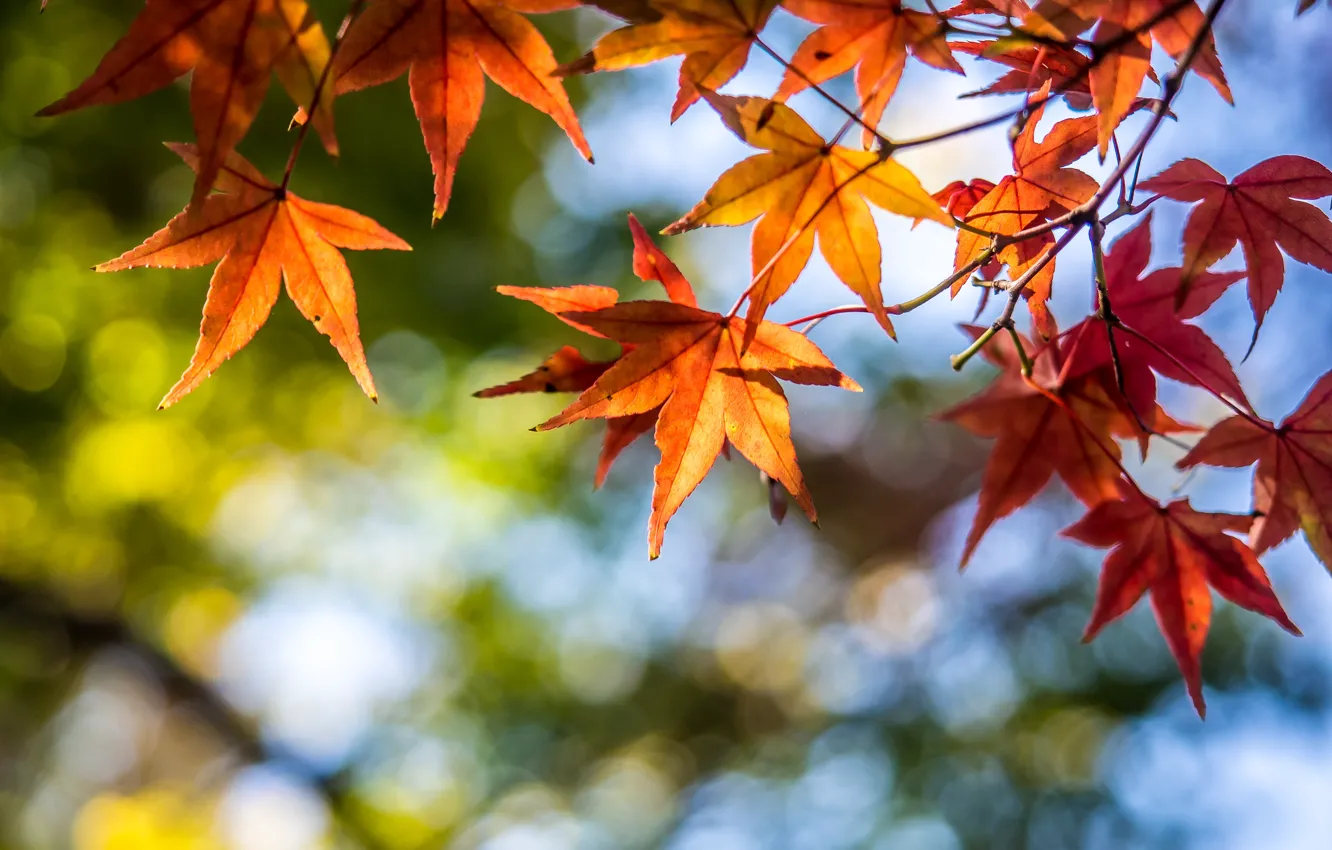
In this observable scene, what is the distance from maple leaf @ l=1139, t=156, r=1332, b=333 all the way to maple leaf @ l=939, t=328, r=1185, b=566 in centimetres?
15

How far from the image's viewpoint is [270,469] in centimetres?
379

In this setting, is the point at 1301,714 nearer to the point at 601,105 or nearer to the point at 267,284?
the point at 601,105

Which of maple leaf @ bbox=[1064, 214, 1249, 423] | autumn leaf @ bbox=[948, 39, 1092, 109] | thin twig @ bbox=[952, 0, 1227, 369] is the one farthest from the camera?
maple leaf @ bbox=[1064, 214, 1249, 423]

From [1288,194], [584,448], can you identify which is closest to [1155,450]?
[584,448]

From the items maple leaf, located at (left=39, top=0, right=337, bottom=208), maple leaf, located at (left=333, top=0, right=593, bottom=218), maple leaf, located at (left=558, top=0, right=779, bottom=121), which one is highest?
maple leaf, located at (left=558, top=0, right=779, bottom=121)

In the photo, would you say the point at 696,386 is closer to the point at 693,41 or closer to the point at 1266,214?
the point at 693,41

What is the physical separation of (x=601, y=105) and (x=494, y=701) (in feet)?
9.26

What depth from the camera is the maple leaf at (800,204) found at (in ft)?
1.48

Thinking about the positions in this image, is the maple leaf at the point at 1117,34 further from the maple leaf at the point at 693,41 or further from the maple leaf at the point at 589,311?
the maple leaf at the point at 589,311

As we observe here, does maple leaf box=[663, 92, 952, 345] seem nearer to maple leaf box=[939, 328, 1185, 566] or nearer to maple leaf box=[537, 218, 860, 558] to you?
maple leaf box=[537, 218, 860, 558]

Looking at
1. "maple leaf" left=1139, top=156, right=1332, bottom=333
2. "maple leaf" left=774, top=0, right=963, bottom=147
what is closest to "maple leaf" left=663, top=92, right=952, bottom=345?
"maple leaf" left=774, top=0, right=963, bottom=147

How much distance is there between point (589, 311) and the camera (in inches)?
20.6

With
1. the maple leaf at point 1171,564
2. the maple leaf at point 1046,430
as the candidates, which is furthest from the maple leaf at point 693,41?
the maple leaf at point 1171,564

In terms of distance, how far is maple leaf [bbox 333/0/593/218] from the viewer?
1.52 ft
